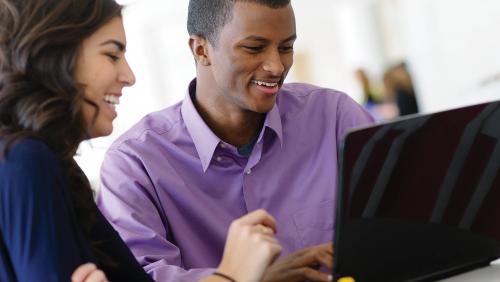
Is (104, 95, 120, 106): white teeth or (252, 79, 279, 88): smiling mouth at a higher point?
(104, 95, 120, 106): white teeth

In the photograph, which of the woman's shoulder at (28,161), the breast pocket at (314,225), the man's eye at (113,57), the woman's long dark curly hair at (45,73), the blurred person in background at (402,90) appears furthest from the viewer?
the blurred person in background at (402,90)

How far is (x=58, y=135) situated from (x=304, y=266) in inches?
24.6

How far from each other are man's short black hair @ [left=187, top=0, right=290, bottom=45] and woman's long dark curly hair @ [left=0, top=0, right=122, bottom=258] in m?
0.72

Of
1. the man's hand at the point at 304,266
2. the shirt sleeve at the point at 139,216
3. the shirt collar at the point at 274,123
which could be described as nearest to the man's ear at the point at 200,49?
the shirt collar at the point at 274,123

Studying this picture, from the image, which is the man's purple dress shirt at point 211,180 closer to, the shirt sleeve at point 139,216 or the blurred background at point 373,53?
the shirt sleeve at point 139,216

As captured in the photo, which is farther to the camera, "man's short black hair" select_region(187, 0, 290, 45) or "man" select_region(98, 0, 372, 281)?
"man's short black hair" select_region(187, 0, 290, 45)

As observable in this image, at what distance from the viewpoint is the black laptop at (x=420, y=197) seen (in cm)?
113

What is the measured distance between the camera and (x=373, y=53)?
35.2 feet

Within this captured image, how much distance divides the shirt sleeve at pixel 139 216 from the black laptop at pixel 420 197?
0.45m

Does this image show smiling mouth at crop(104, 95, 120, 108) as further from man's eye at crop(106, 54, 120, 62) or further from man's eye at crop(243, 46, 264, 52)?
man's eye at crop(243, 46, 264, 52)

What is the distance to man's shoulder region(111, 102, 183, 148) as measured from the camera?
1844mm

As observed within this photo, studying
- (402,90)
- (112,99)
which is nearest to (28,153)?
(112,99)

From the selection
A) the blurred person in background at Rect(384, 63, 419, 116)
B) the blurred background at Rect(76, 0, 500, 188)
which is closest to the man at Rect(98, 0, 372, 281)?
the blurred background at Rect(76, 0, 500, 188)

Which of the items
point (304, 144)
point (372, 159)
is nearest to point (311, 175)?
point (304, 144)
